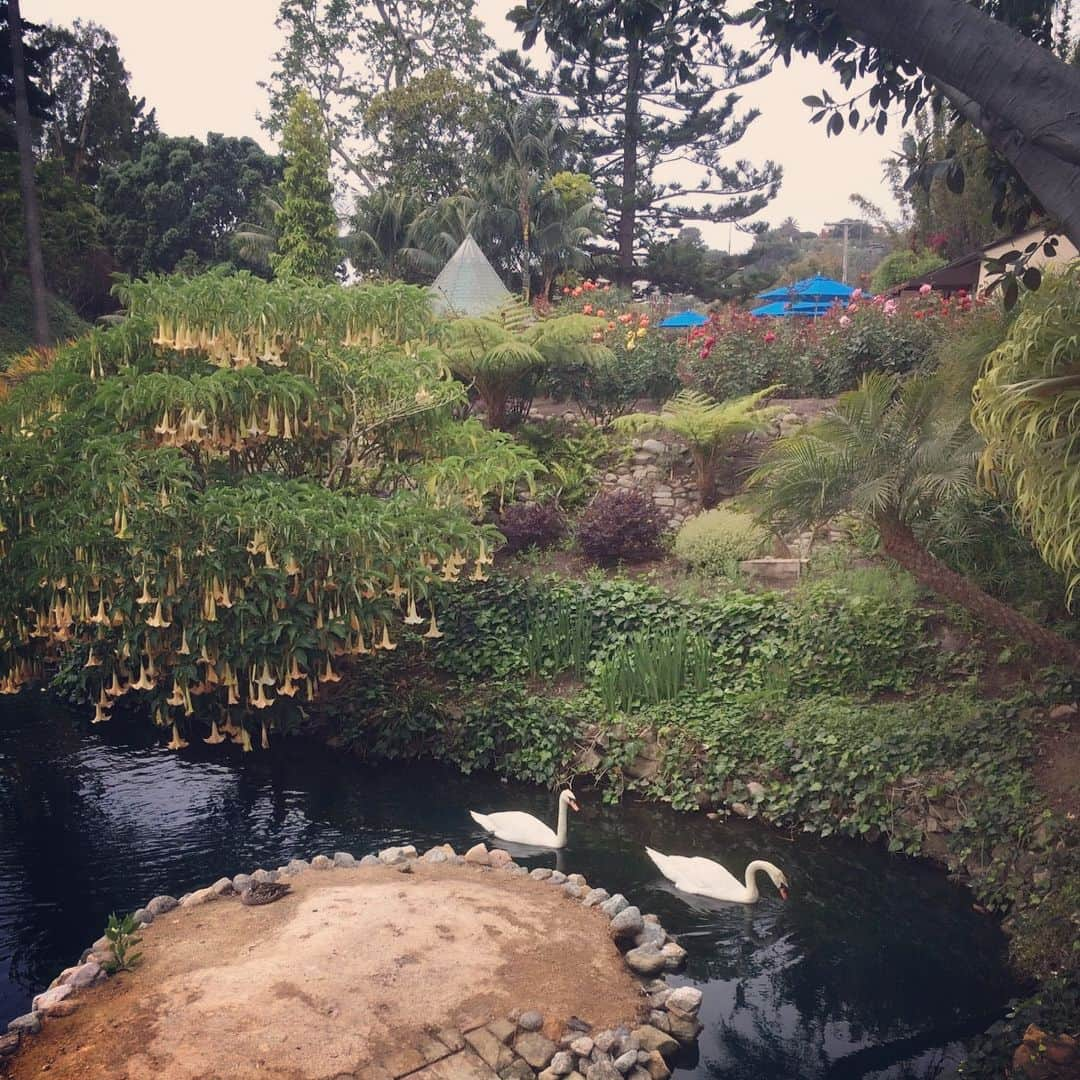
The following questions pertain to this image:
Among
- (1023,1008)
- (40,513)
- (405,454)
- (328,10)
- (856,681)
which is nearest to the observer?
(1023,1008)

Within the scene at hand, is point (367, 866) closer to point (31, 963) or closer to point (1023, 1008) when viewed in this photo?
point (31, 963)

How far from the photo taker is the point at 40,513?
352 inches

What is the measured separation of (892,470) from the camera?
8055mm

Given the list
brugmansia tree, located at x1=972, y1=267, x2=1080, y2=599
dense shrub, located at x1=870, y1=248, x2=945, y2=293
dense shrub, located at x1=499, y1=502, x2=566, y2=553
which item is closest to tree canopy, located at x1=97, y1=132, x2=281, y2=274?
dense shrub, located at x1=870, y1=248, x2=945, y2=293

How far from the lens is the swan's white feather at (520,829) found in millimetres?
8227

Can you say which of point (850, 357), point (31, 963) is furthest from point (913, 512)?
point (850, 357)

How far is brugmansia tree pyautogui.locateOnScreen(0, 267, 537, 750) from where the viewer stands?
8141mm

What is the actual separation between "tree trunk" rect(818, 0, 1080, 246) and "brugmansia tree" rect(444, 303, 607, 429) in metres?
9.73

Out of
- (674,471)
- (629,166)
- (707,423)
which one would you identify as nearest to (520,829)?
(707,423)

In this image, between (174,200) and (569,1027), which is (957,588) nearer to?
(569,1027)

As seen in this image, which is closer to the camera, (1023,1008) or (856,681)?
(1023,1008)

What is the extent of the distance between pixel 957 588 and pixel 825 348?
29.2ft

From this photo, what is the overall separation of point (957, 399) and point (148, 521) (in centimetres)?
645

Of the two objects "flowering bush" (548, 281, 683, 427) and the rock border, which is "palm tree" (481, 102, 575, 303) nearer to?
"flowering bush" (548, 281, 683, 427)
